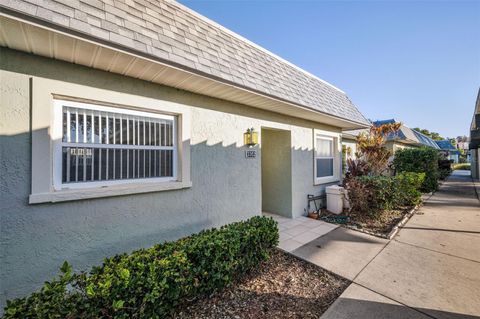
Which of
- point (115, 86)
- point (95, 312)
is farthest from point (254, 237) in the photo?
point (115, 86)

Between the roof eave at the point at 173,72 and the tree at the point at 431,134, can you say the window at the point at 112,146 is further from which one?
the tree at the point at 431,134

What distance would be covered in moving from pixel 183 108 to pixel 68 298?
3473mm

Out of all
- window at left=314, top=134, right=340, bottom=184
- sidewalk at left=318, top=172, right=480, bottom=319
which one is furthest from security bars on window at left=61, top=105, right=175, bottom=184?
window at left=314, top=134, right=340, bottom=184

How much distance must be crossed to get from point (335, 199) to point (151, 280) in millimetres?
7232

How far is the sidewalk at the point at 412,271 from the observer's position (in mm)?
2959

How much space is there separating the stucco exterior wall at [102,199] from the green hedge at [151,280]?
54 cm

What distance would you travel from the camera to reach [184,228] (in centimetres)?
437

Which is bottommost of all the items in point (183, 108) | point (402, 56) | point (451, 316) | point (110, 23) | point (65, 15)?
point (451, 316)

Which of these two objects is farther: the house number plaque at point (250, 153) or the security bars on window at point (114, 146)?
the house number plaque at point (250, 153)

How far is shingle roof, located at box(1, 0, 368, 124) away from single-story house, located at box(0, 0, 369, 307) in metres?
0.03

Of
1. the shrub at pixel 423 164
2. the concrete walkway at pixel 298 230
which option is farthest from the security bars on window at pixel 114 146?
the shrub at pixel 423 164

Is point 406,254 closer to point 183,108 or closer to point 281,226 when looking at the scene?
point 281,226

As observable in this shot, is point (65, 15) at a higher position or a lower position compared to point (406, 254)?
higher

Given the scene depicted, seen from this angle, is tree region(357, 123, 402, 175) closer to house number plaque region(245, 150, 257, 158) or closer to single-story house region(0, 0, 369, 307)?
single-story house region(0, 0, 369, 307)
